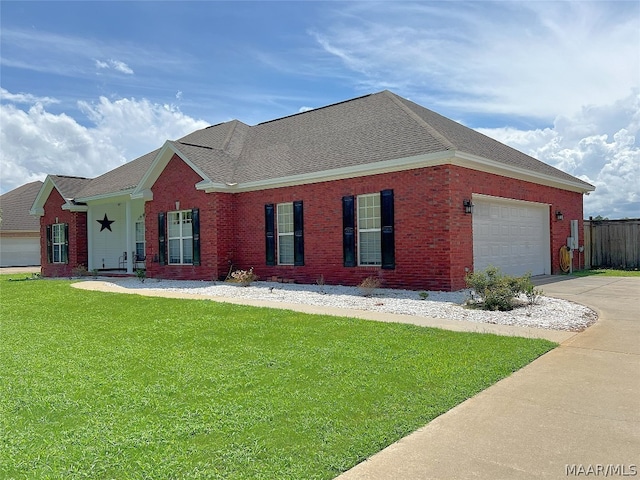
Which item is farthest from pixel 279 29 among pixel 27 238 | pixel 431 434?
A: pixel 27 238

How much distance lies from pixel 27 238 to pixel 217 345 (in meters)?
35.0

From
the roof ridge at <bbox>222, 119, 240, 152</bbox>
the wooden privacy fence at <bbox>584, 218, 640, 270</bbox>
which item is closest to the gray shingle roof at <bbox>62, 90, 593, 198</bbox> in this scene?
the roof ridge at <bbox>222, 119, 240, 152</bbox>

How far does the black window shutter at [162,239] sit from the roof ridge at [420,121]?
31.8ft

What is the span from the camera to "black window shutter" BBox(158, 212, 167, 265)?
18641mm

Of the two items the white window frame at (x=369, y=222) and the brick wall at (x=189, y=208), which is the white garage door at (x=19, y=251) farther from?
the white window frame at (x=369, y=222)

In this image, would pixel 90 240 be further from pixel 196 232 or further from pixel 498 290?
pixel 498 290

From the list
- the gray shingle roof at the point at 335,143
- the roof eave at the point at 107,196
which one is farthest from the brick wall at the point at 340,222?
the roof eave at the point at 107,196

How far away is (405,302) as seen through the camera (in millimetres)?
10938

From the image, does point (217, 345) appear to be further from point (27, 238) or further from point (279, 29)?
point (27, 238)

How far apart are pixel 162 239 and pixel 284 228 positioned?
5759 mm

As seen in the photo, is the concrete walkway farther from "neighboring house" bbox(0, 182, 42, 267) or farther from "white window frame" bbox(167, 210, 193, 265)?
"neighboring house" bbox(0, 182, 42, 267)

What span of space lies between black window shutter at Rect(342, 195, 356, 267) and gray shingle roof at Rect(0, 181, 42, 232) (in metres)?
30.5

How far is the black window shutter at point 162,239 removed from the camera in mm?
18641

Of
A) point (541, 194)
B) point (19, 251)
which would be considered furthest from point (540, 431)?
point (19, 251)
